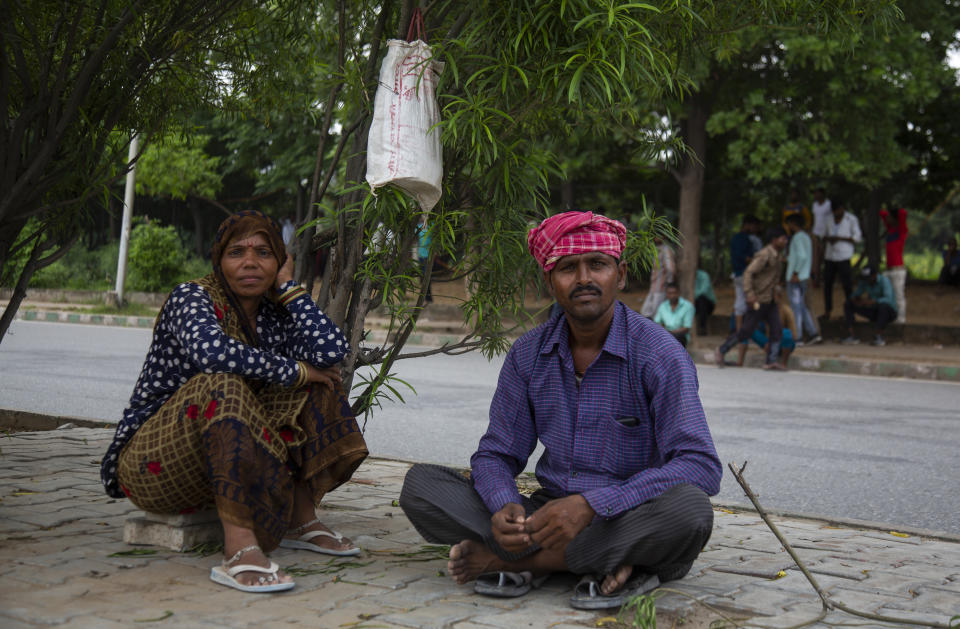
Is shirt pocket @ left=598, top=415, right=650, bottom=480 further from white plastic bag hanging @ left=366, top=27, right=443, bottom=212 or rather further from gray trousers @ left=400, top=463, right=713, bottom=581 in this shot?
white plastic bag hanging @ left=366, top=27, right=443, bottom=212

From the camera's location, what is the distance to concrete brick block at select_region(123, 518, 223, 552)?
146 inches

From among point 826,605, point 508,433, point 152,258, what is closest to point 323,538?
point 508,433

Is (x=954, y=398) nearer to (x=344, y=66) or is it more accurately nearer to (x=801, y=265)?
(x=801, y=265)

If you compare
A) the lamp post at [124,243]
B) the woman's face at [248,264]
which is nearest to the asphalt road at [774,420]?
the woman's face at [248,264]

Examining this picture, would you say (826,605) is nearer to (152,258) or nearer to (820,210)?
(820,210)

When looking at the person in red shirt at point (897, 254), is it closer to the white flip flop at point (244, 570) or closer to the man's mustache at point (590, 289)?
the man's mustache at point (590, 289)

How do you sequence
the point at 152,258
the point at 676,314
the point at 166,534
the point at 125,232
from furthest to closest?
the point at 152,258, the point at 125,232, the point at 676,314, the point at 166,534

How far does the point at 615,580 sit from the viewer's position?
10.6ft

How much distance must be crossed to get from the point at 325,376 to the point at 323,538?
60 cm

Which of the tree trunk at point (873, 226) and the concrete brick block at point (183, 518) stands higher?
the tree trunk at point (873, 226)

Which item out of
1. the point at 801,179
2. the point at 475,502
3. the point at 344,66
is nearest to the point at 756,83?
the point at 801,179

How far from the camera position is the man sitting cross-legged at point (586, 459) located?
322cm

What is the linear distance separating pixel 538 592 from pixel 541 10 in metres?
1.93

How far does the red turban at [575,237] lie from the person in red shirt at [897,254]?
1476 cm
